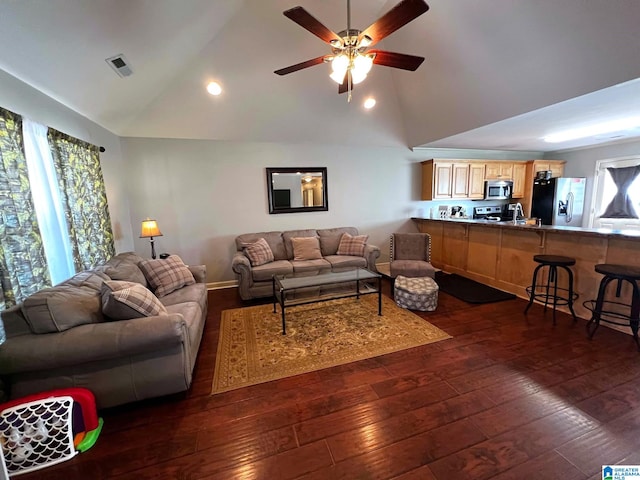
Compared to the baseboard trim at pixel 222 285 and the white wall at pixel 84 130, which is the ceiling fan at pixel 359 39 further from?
the baseboard trim at pixel 222 285

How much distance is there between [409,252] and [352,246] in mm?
958

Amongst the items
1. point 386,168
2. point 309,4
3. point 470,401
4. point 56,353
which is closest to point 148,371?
point 56,353

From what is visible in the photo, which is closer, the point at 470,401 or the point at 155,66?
the point at 470,401

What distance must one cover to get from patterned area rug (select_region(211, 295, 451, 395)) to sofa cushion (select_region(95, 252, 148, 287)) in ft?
3.49

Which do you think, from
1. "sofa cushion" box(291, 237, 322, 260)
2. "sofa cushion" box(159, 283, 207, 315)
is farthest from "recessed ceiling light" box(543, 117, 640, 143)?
"sofa cushion" box(159, 283, 207, 315)

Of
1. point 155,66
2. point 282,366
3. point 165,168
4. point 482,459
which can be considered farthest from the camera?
point 165,168

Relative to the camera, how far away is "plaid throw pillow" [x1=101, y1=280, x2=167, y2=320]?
1.97 meters

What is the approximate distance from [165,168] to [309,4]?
3042 mm

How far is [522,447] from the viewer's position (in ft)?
5.23

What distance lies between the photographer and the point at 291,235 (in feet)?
15.5

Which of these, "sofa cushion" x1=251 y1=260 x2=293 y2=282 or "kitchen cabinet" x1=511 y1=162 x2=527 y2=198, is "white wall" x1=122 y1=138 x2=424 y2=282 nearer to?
"sofa cushion" x1=251 y1=260 x2=293 y2=282

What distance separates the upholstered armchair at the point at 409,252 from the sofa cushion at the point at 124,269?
334cm

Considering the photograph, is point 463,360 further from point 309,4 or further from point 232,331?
point 309,4

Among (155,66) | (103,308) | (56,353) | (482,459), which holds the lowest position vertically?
(482,459)
